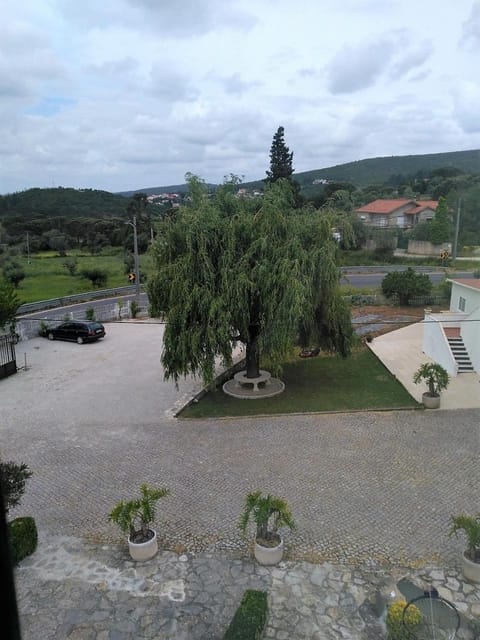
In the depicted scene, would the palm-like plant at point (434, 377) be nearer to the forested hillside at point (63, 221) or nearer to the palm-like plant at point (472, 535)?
the palm-like plant at point (472, 535)

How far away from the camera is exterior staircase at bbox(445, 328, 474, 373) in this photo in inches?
622

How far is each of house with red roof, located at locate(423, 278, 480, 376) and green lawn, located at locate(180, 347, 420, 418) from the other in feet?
7.02

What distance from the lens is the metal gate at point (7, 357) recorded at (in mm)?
16672

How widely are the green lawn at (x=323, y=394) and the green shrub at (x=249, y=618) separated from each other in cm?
688

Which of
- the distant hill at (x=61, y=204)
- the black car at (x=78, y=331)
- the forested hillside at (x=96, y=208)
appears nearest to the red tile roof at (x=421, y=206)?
the forested hillside at (x=96, y=208)

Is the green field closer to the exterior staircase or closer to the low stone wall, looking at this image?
the exterior staircase

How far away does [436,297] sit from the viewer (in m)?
26.5

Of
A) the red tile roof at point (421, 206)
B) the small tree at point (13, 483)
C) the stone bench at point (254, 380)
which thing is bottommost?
the stone bench at point (254, 380)

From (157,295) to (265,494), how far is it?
604 cm

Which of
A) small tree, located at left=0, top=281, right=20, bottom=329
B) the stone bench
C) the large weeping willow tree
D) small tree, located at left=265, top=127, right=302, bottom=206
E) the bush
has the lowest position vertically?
the stone bench

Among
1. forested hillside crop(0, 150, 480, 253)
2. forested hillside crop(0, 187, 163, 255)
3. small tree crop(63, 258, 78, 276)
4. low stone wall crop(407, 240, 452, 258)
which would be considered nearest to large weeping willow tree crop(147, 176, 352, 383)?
small tree crop(63, 258, 78, 276)

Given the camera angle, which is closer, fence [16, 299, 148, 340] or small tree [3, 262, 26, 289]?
fence [16, 299, 148, 340]

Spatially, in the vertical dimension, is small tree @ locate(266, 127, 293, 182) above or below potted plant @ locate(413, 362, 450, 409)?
above

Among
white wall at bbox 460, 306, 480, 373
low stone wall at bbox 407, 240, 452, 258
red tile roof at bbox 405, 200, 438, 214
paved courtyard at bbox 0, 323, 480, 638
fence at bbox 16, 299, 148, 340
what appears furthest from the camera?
red tile roof at bbox 405, 200, 438, 214
